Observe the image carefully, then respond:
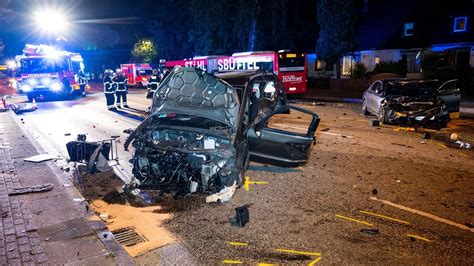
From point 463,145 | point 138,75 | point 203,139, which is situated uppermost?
point 138,75

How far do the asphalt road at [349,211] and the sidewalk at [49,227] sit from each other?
3.29ft

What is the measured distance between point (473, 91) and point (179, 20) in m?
33.7

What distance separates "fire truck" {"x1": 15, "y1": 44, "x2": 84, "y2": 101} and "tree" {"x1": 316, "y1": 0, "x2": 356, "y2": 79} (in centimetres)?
1914

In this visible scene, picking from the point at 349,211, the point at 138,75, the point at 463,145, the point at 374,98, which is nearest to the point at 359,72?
the point at 374,98

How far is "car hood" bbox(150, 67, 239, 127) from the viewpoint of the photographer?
605 cm

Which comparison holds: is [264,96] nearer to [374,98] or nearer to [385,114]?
[385,114]

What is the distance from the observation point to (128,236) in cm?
482

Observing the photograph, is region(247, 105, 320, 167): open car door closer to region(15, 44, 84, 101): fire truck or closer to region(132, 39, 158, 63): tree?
region(15, 44, 84, 101): fire truck

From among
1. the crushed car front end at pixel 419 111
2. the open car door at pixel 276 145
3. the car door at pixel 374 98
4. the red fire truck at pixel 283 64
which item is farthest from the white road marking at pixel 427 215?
the red fire truck at pixel 283 64

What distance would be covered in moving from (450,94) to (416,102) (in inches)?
75.5

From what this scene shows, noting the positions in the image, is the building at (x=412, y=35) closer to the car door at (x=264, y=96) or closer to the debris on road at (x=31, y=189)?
the car door at (x=264, y=96)

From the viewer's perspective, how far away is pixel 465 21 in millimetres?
30219

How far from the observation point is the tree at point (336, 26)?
28844mm

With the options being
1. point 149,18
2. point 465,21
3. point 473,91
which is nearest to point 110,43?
point 149,18
